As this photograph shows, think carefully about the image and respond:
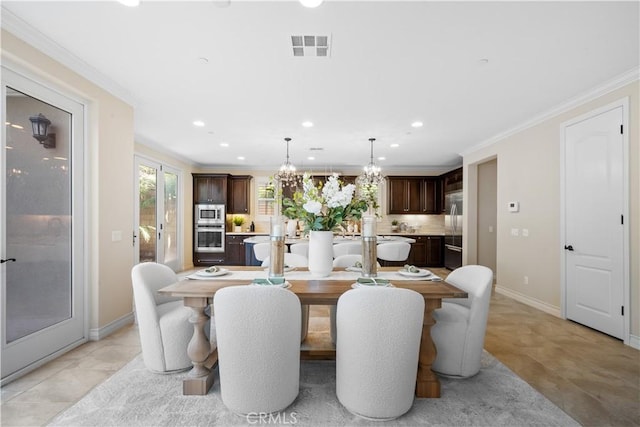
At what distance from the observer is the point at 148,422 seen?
1.83 m

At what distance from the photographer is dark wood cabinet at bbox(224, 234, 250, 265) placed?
773cm

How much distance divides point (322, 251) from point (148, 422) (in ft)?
4.96

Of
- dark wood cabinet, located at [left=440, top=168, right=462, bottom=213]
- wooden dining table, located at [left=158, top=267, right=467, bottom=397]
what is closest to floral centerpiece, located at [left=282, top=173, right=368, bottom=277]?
wooden dining table, located at [left=158, top=267, right=467, bottom=397]

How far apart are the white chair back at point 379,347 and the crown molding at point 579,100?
129 inches

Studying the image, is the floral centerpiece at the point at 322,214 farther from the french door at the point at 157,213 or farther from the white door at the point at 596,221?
the french door at the point at 157,213

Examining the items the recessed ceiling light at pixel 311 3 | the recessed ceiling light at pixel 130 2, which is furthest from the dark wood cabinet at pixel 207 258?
the recessed ceiling light at pixel 311 3

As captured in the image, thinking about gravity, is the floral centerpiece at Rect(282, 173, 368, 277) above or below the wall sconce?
below

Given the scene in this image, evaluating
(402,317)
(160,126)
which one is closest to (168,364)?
(402,317)

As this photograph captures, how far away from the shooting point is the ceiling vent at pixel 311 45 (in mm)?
2471

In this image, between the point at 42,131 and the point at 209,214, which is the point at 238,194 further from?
the point at 42,131

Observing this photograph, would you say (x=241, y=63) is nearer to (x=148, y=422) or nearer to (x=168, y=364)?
(x=168, y=364)

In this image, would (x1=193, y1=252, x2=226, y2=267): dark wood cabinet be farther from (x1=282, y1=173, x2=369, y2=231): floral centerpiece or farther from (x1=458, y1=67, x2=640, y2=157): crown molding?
(x1=458, y1=67, x2=640, y2=157): crown molding

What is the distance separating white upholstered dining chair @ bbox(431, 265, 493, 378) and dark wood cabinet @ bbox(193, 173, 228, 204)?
6589 millimetres

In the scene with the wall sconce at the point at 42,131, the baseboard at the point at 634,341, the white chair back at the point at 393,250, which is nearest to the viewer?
the wall sconce at the point at 42,131
